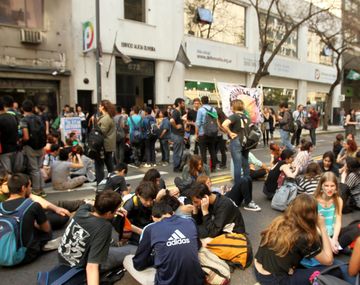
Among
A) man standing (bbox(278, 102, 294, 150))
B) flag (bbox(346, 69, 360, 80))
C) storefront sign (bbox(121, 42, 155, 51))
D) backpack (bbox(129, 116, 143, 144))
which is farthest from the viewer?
flag (bbox(346, 69, 360, 80))

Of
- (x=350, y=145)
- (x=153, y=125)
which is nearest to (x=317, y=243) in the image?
(x=350, y=145)

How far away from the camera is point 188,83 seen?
19.9 metres

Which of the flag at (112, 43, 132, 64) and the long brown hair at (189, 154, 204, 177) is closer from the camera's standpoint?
the long brown hair at (189, 154, 204, 177)

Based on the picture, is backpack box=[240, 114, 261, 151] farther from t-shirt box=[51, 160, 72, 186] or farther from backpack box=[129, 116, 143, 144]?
backpack box=[129, 116, 143, 144]

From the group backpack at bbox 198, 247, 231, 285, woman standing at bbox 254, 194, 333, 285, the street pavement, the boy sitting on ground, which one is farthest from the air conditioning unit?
woman standing at bbox 254, 194, 333, 285

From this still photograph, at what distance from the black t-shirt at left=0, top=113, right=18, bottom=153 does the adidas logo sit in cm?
443

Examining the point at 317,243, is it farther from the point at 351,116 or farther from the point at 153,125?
the point at 351,116

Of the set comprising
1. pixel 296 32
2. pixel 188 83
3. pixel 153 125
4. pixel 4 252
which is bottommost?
pixel 4 252

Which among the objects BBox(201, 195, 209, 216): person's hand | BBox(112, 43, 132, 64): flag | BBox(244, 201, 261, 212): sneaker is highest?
BBox(112, 43, 132, 64): flag

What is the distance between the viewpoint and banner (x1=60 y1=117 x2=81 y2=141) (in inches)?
488

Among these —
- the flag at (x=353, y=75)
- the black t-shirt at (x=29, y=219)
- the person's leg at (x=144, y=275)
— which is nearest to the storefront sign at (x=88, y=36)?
the black t-shirt at (x=29, y=219)

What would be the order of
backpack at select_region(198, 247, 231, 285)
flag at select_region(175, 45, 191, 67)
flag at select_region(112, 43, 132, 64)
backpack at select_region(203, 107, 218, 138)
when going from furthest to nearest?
flag at select_region(175, 45, 191, 67)
flag at select_region(112, 43, 132, 64)
backpack at select_region(203, 107, 218, 138)
backpack at select_region(198, 247, 231, 285)

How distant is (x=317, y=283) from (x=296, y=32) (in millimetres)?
29644

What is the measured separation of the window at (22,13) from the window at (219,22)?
821 cm
